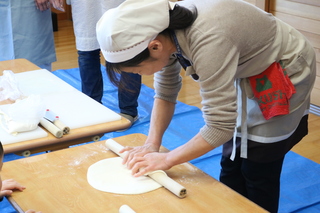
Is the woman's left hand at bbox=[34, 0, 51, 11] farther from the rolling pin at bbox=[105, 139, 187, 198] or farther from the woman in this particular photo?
the rolling pin at bbox=[105, 139, 187, 198]

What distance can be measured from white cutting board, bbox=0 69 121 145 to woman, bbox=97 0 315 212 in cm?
25

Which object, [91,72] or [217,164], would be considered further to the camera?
[91,72]

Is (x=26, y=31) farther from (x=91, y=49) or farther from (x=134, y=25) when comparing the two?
(x=134, y=25)

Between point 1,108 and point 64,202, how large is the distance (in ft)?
2.27

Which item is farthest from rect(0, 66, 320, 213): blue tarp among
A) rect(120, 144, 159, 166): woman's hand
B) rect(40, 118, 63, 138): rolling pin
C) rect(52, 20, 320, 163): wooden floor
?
rect(120, 144, 159, 166): woman's hand

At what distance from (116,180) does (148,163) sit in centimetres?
10

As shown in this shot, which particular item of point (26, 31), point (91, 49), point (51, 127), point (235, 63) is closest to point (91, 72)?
point (91, 49)

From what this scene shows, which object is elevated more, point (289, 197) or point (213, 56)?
point (213, 56)

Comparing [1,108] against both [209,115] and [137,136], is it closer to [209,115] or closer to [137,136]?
[137,136]

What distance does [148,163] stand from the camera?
126cm

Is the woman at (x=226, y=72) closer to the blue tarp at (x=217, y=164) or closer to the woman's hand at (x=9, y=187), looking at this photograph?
the woman's hand at (x=9, y=187)

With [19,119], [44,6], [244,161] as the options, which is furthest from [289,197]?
[44,6]

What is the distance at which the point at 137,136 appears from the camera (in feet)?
4.99

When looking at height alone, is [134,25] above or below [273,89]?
above
